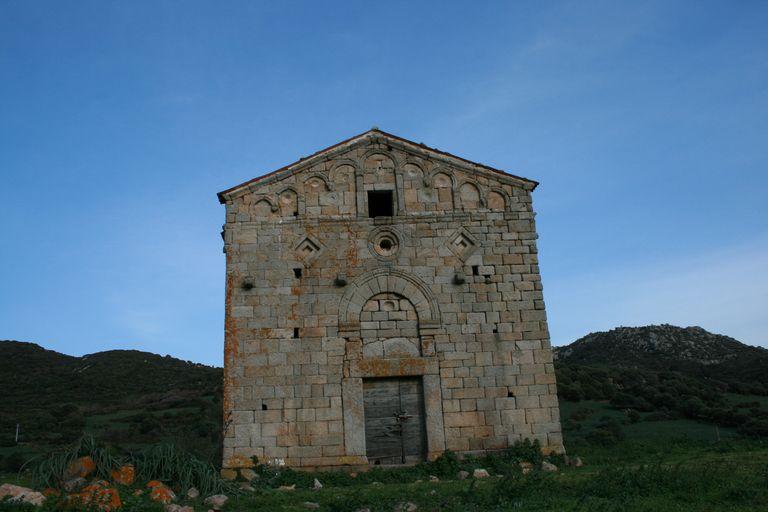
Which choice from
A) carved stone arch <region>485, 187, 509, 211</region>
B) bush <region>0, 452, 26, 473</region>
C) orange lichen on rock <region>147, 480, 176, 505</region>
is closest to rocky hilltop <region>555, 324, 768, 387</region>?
carved stone arch <region>485, 187, 509, 211</region>

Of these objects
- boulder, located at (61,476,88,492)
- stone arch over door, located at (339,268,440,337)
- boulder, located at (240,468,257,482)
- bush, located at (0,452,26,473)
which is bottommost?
boulder, located at (240,468,257,482)

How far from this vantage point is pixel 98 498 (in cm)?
924

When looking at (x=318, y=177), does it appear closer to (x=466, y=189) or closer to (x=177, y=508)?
(x=466, y=189)

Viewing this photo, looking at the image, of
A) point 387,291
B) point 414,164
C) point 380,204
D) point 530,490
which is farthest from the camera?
point 380,204

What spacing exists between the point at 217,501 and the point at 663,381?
24084 millimetres

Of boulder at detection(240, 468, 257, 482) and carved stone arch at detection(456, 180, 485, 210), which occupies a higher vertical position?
carved stone arch at detection(456, 180, 485, 210)

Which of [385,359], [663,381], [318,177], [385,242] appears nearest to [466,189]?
[385,242]

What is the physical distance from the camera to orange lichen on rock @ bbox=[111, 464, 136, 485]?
10.9 m

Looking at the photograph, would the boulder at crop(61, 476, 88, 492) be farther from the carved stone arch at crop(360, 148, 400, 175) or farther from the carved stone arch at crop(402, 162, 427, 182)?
the carved stone arch at crop(402, 162, 427, 182)

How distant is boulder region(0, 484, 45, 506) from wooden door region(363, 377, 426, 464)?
20.2 ft

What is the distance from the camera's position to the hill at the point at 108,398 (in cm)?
2244

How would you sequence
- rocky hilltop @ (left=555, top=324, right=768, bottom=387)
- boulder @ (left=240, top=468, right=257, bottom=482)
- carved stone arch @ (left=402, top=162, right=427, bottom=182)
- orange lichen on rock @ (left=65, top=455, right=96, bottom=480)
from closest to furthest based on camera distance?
orange lichen on rock @ (left=65, top=455, right=96, bottom=480)
boulder @ (left=240, top=468, right=257, bottom=482)
carved stone arch @ (left=402, top=162, right=427, bottom=182)
rocky hilltop @ (left=555, top=324, right=768, bottom=387)

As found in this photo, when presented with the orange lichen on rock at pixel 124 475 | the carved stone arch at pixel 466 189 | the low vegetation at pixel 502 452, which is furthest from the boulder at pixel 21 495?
the carved stone arch at pixel 466 189

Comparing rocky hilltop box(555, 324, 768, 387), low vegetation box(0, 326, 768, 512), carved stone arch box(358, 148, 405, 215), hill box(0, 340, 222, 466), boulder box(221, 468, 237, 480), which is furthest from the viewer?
Answer: rocky hilltop box(555, 324, 768, 387)
